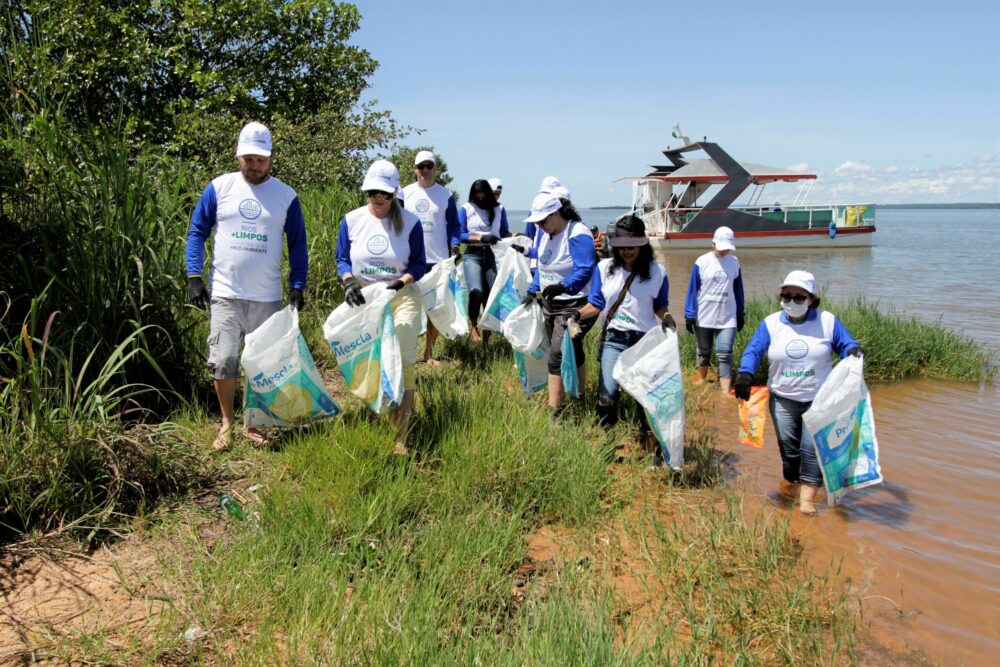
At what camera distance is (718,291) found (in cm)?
654

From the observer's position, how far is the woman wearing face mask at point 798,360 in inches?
158

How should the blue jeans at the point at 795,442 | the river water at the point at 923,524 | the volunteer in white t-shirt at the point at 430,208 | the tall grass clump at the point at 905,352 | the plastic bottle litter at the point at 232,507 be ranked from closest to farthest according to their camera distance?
the river water at the point at 923,524 → the plastic bottle litter at the point at 232,507 → the blue jeans at the point at 795,442 → the volunteer in white t-shirt at the point at 430,208 → the tall grass clump at the point at 905,352

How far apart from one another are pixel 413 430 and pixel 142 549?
1573 millimetres

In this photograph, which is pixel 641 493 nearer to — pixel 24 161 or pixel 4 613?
pixel 4 613

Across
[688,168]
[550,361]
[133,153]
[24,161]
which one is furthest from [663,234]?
[24,161]

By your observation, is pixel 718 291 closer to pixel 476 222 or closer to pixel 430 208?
pixel 476 222

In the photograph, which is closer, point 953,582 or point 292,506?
point 292,506

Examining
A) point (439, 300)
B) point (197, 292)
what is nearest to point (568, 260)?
point (439, 300)

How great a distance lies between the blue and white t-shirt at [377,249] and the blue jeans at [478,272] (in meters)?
2.58

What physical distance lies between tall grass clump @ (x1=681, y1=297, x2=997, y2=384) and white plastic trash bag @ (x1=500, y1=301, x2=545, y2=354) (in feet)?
9.24

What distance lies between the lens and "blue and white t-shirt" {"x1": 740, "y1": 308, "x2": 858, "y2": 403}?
13.2ft

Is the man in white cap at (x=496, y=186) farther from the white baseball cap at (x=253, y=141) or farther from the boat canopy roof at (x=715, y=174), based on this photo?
the boat canopy roof at (x=715, y=174)

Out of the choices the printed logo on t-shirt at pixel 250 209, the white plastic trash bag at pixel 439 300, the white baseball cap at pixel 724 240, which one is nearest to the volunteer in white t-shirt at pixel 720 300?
the white baseball cap at pixel 724 240

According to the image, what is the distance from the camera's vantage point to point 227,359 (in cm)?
394
